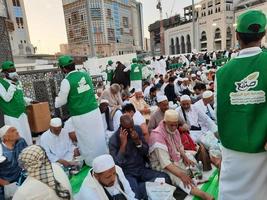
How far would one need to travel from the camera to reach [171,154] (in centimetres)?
299

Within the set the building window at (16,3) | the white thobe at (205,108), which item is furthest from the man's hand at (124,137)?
the building window at (16,3)

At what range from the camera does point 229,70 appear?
1292 millimetres

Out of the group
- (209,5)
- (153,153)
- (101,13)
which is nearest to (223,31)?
(209,5)

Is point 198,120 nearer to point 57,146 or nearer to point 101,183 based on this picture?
point 57,146

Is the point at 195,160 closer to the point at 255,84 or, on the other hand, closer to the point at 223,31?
the point at 255,84

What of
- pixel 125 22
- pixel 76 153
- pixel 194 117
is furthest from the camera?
pixel 125 22

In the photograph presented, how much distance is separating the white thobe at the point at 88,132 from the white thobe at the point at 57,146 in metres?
0.35

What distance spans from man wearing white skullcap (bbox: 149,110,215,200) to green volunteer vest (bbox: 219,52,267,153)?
1541mm

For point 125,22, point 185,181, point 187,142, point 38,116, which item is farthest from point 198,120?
point 125,22

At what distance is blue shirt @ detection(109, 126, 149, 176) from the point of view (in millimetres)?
2912

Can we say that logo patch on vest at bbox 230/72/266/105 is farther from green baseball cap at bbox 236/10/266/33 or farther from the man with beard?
the man with beard

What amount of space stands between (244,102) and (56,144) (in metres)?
3.02

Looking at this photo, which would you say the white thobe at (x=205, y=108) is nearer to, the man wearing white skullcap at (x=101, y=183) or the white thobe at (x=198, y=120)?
the white thobe at (x=198, y=120)

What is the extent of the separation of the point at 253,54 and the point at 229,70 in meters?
0.12
